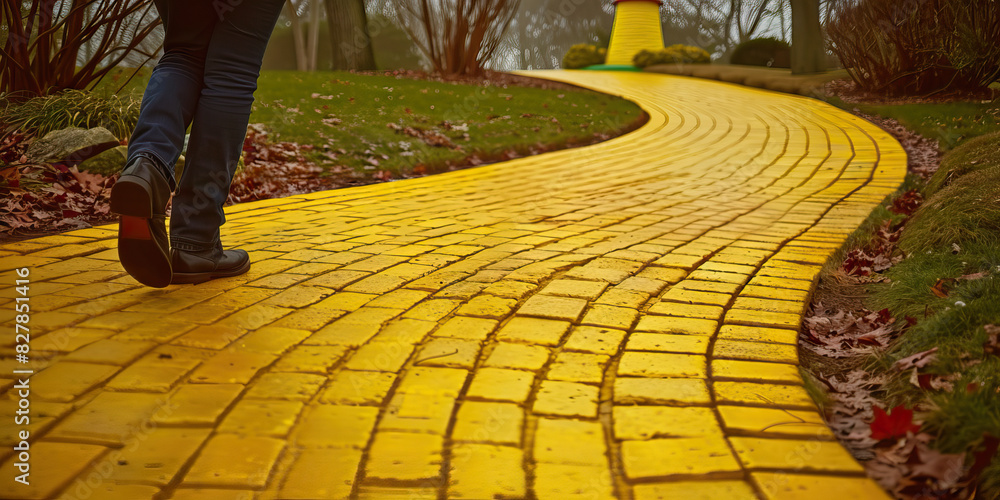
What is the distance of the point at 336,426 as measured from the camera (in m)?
1.54

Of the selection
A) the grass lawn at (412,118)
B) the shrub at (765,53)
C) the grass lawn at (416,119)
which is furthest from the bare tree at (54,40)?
the shrub at (765,53)

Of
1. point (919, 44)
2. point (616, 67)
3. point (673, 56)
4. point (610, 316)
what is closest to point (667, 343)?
point (610, 316)

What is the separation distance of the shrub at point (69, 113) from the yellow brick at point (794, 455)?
15.3 feet

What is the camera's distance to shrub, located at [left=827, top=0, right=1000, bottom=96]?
6.44 metres

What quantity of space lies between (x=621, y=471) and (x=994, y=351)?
93 cm

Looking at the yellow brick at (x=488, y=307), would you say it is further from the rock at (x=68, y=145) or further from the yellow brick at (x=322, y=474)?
the rock at (x=68, y=145)

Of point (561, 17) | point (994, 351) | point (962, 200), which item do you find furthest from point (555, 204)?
point (561, 17)

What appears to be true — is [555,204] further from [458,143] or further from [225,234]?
[458,143]

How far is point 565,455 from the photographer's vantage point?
1.44m

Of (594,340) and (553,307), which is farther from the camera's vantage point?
(553,307)

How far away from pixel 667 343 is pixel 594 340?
209mm

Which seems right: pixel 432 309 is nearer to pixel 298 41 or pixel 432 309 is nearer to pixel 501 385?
pixel 501 385

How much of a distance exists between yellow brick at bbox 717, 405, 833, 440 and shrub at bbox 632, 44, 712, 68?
1897cm

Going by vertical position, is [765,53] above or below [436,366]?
above
